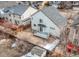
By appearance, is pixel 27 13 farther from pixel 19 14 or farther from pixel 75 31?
pixel 75 31

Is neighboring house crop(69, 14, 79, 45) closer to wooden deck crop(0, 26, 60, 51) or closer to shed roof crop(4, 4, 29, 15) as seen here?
wooden deck crop(0, 26, 60, 51)

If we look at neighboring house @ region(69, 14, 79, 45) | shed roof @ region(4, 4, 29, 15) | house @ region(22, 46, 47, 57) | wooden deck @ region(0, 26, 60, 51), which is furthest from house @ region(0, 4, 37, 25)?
neighboring house @ region(69, 14, 79, 45)

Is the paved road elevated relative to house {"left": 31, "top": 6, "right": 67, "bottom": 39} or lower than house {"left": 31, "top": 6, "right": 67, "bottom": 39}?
elevated

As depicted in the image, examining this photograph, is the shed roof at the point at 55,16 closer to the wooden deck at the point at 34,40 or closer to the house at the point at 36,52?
the wooden deck at the point at 34,40

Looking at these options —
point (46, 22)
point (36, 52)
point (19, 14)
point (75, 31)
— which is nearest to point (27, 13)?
point (19, 14)

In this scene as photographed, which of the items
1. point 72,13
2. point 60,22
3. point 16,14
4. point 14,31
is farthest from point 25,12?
point 72,13

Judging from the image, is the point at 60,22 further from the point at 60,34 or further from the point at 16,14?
the point at 16,14

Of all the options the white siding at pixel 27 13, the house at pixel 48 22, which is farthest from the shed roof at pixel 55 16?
the white siding at pixel 27 13
